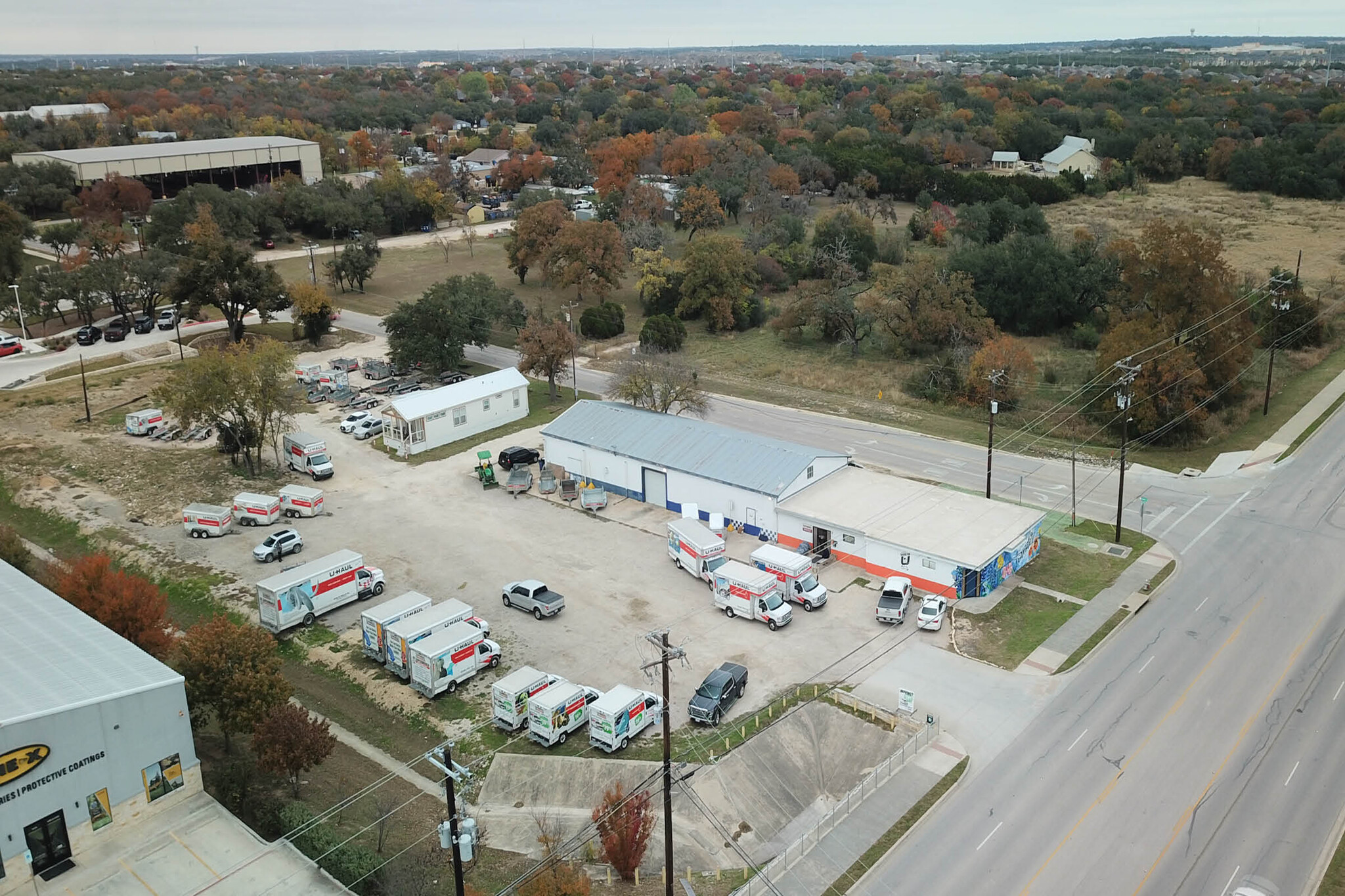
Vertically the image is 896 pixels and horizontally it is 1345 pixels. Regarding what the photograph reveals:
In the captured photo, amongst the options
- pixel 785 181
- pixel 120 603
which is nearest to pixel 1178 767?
pixel 120 603

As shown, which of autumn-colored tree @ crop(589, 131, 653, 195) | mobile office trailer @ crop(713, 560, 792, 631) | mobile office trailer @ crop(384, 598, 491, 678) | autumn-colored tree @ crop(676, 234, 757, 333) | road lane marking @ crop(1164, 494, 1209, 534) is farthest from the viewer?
autumn-colored tree @ crop(589, 131, 653, 195)

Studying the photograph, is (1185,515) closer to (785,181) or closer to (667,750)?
(667,750)

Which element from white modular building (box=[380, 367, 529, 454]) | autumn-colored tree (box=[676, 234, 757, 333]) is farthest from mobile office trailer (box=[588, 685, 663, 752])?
autumn-colored tree (box=[676, 234, 757, 333])

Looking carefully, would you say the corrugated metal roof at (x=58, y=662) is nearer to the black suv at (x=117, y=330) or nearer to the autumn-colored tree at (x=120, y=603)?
the autumn-colored tree at (x=120, y=603)

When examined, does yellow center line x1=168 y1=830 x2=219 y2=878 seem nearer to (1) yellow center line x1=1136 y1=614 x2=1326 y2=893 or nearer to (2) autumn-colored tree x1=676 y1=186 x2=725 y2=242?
(1) yellow center line x1=1136 y1=614 x2=1326 y2=893

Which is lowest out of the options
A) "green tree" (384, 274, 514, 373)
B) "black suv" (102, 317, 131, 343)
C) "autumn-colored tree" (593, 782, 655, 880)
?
"autumn-colored tree" (593, 782, 655, 880)

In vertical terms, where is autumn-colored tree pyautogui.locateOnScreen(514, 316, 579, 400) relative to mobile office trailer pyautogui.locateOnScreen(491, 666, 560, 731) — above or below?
above

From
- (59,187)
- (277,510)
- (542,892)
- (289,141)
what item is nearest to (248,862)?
(542,892)
